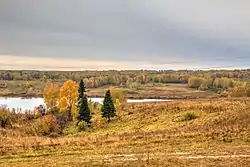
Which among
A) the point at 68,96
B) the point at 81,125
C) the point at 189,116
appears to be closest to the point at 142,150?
the point at 189,116

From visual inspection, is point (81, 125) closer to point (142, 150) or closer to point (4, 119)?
point (4, 119)

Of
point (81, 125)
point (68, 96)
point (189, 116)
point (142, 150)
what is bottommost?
point (81, 125)

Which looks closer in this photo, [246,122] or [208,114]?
[246,122]

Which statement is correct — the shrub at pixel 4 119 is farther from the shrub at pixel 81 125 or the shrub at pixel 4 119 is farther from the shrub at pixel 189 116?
the shrub at pixel 189 116

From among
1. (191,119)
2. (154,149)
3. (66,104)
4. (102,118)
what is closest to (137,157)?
(154,149)

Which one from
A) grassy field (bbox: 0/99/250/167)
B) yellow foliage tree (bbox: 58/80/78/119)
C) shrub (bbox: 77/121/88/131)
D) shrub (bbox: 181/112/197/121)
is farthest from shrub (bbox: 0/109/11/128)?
grassy field (bbox: 0/99/250/167)

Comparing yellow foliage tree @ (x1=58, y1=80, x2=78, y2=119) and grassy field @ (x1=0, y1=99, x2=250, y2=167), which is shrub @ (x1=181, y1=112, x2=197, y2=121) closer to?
grassy field @ (x1=0, y1=99, x2=250, y2=167)

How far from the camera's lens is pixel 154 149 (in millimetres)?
25625

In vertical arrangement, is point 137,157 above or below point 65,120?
above

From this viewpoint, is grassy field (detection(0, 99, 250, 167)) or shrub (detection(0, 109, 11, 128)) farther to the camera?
shrub (detection(0, 109, 11, 128))

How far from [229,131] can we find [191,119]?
19.5 meters

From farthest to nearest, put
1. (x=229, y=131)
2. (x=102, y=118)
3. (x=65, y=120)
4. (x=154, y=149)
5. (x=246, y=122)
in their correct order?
(x=65, y=120) < (x=102, y=118) < (x=246, y=122) < (x=229, y=131) < (x=154, y=149)

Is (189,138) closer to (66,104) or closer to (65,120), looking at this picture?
(65,120)

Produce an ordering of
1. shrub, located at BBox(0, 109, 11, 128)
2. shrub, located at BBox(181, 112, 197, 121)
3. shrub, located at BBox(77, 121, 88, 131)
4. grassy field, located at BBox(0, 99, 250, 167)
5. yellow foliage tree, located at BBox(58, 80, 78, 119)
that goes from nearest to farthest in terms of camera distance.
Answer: grassy field, located at BBox(0, 99, 250, 167)
shrub, located at BBox(181, 112, 197, 121)
shrub, located at BBox(77, 121, 88, 131)
shrub, located at BBox(0, 109, 11, 128)
yellow foliage tree, located at BBox(58, 80, 78, 119)
